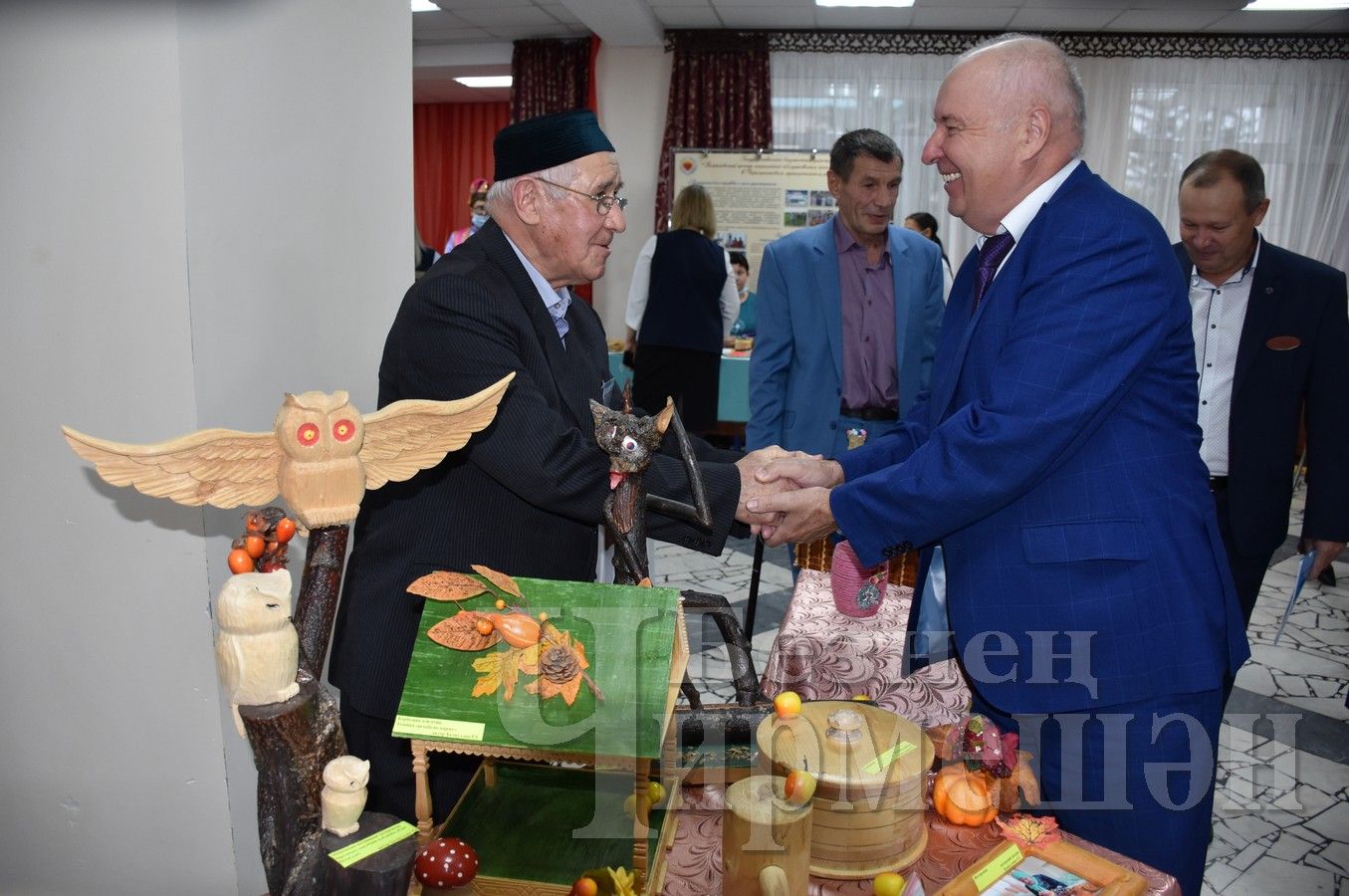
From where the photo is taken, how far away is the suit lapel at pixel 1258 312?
2.75m

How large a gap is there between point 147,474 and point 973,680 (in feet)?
4.32

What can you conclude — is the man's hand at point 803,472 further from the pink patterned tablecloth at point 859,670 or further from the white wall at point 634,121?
the white wall at point 634,121

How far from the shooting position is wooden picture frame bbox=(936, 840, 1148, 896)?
1.26 m

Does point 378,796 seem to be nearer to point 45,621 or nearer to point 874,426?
point 45,621

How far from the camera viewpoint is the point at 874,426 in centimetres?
347

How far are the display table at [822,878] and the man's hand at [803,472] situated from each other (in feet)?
2.33

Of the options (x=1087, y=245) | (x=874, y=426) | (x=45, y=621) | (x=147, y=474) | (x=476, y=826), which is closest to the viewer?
(x=147, y=474)

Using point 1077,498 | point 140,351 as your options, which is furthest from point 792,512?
point 140,351

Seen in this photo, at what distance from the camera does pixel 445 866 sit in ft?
3.83

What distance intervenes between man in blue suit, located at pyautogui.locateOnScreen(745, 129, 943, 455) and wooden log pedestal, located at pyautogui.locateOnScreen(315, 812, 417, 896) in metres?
2.51

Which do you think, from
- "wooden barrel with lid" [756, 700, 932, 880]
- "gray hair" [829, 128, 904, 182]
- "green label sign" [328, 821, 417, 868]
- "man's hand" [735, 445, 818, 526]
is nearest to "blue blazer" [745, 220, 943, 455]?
"gray hair" [829, 128, 904, 182]

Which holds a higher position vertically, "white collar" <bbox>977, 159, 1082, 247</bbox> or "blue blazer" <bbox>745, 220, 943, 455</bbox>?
"white collar" <bbox>977, 159, 1082, 247</bbox>

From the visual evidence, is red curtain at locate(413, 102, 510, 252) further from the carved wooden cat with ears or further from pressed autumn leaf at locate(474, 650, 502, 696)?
pressed autumn leaf at locate(474, 650, 502, 696)

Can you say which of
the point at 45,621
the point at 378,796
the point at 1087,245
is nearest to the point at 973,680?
the point at 1087,245
